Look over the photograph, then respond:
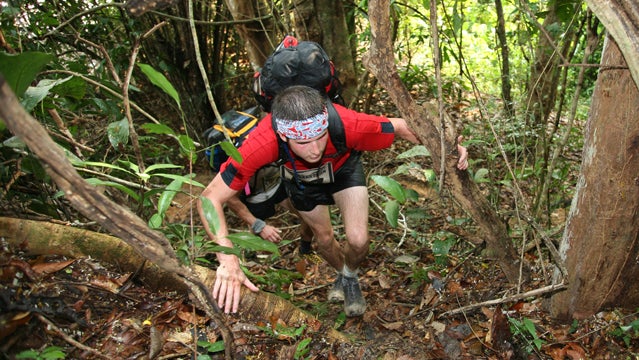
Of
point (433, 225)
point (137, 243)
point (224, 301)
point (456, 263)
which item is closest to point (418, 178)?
point (433, 225)

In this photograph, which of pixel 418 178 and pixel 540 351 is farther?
pixel 418 178

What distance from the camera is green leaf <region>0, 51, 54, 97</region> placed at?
4.81ft

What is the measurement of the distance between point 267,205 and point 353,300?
3.48ft

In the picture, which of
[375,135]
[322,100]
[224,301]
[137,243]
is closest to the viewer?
[137,243]

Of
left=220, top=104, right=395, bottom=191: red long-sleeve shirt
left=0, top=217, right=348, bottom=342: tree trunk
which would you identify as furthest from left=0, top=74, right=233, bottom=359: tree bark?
left=220, top=104, right=395, bottom=191: red long-sleeve shirt

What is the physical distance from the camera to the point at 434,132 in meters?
2.53

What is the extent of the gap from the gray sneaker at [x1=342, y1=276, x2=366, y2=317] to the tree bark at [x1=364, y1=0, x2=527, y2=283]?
0.97 m

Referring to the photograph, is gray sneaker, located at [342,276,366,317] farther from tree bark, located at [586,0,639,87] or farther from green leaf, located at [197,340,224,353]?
tree bark, located at [586,0,639,87]

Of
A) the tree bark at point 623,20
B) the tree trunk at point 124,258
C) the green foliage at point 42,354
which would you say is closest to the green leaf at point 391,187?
the tree trunk at point 124,258

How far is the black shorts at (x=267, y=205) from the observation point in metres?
3.90

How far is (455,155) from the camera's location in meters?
2.58

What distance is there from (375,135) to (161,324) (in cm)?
173

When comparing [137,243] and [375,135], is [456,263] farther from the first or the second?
[137,243]

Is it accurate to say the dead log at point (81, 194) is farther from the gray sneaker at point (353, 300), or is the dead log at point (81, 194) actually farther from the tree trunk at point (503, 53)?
the tree trunk at point (503, 53)
